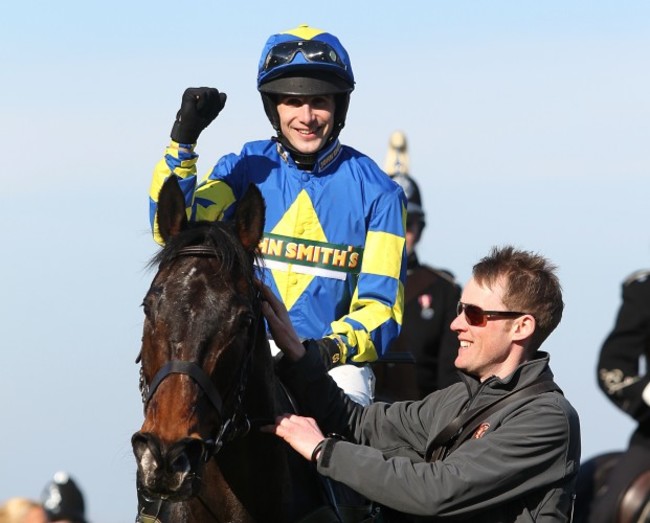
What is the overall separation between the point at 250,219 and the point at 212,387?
738mm

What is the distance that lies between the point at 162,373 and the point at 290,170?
198 centimetres

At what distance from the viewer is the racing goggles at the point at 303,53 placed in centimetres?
684

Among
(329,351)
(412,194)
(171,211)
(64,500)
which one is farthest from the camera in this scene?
(412,194)

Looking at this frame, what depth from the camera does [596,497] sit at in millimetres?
7613

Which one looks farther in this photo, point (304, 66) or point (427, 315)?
point (427, 315)

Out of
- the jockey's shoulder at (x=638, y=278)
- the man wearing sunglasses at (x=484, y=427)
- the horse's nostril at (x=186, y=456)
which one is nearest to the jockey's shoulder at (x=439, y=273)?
the jockey's shoulder at (x=638, y=278)

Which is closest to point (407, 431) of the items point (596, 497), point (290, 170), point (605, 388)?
point (290, 170)

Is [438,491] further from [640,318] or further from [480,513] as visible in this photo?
[640,318]

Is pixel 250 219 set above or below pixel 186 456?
above

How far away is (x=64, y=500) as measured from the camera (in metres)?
7.98

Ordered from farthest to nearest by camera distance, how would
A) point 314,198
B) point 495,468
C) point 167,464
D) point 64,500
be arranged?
point 64,500 < point 314,198 < point 495,468 < point 167,464

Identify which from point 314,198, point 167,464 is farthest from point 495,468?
point 314,198

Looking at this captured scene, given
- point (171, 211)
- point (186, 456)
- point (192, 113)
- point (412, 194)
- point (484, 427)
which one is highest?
point (412, 194)

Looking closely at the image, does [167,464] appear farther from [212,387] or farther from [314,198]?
[314,198]
